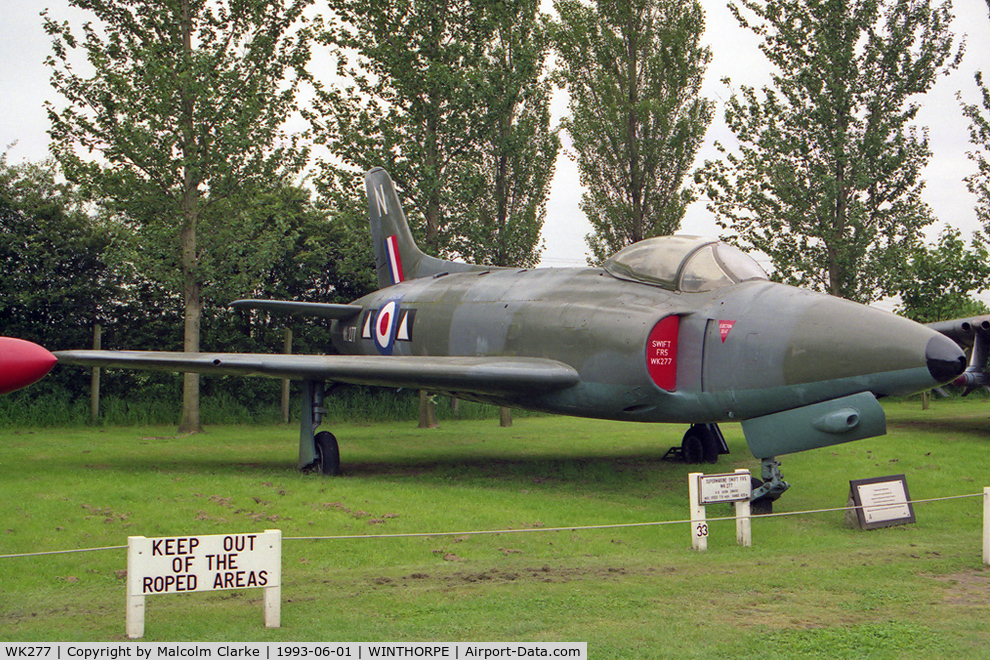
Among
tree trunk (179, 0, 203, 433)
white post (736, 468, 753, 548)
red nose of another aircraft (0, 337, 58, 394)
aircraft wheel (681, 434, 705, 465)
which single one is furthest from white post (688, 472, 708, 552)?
tree trunk (179, 0, 203, 433)

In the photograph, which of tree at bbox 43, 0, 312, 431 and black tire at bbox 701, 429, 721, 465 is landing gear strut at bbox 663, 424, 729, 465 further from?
tree at bbox 43, 0, 312, 431

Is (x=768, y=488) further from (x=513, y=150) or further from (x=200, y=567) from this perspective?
(x=513, y=150)

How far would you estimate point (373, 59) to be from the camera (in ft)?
73.3

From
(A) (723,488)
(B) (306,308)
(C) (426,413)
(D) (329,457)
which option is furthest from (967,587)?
(C) (426,413)

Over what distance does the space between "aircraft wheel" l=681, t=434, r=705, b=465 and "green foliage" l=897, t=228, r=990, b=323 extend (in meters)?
14.3

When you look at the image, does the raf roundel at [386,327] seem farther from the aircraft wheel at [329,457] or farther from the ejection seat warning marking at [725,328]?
the ejection seat warning marking at [725,328]

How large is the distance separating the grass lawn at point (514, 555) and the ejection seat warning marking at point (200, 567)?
291mm

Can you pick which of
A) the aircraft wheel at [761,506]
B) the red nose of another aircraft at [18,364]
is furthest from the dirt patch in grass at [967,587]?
the red nose of another aircraft at [18,364]

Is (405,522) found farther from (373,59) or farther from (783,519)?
(373,59)

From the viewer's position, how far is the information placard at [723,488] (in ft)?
27.6

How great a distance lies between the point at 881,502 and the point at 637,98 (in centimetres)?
1803

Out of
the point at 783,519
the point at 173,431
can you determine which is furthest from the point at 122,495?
the point at 173,431

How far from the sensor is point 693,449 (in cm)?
1493

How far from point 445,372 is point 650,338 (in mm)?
2999
